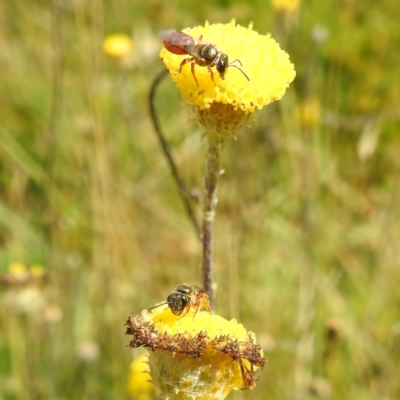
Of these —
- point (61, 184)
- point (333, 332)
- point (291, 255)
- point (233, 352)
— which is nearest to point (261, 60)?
point (233, 352)

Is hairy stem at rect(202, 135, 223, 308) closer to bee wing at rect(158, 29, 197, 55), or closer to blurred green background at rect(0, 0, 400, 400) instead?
bee wing at rect(158, 29, 197, 55)

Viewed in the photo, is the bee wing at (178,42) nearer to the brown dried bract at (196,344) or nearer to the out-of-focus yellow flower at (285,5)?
the brown dried bract at (196,344)

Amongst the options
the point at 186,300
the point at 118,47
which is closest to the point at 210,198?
the point at 186,300

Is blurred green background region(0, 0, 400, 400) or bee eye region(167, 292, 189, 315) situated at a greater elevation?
blurred green background region(0, 0, 400, 400)

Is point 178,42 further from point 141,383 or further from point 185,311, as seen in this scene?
point 141,383

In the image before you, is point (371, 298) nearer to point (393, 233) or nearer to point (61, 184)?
point (393, 233)

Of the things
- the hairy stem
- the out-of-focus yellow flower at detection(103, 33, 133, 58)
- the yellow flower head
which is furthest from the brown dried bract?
the out-of-focus yellow flower at detection(103, 33, 133, 58)

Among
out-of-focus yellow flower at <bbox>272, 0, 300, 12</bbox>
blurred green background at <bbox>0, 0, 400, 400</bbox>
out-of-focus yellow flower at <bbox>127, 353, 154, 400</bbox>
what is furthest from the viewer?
out-of-focus yellow flower at <bbox>272, 0, 300, 12</bbox>
